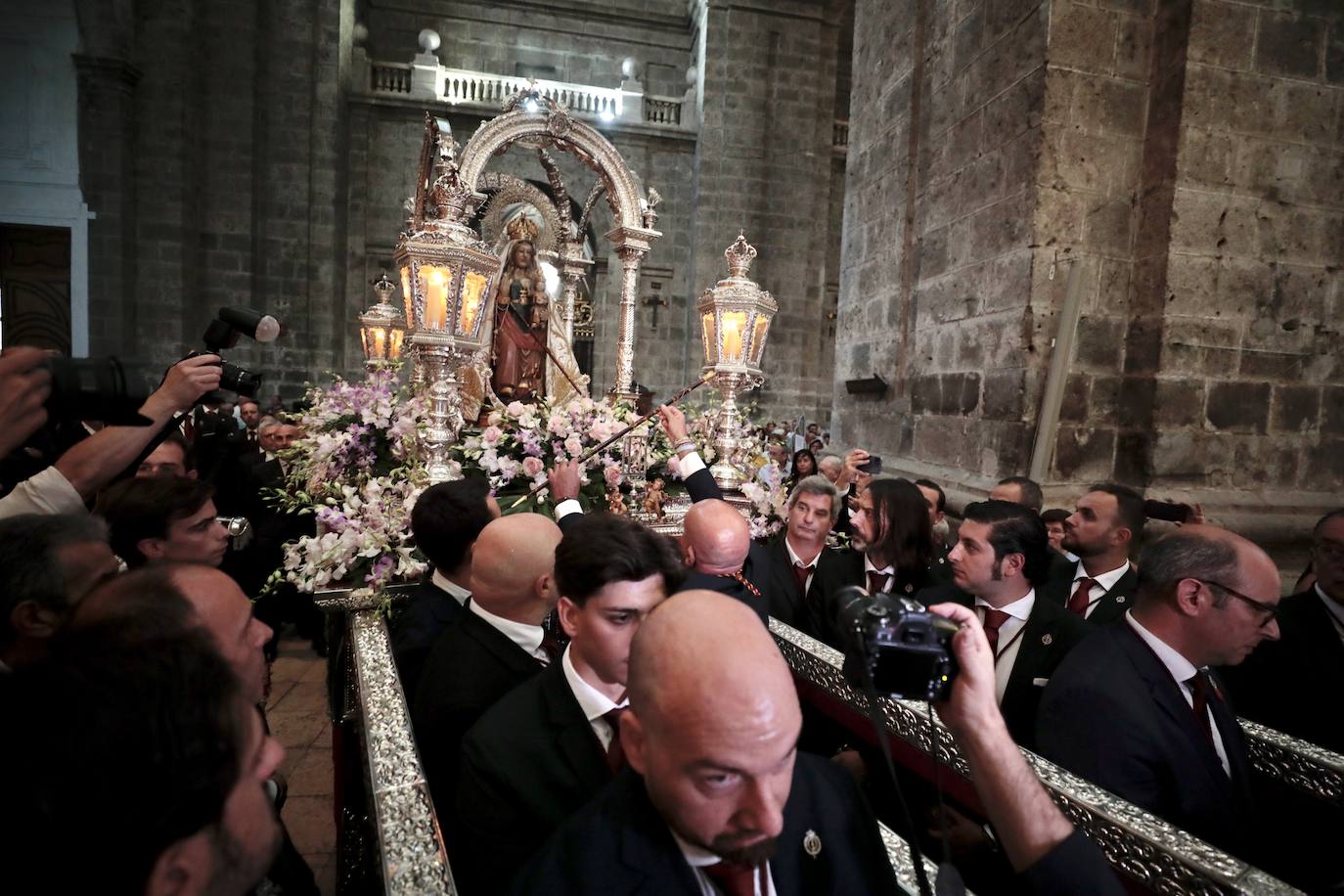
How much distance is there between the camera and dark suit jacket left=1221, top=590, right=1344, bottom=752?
262 cm

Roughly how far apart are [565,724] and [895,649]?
852mm

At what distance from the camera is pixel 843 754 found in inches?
113

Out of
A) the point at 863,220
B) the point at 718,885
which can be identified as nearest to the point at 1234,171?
the point at 863,220

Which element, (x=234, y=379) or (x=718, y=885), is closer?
(x=718, y=885)

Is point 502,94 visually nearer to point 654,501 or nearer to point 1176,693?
point 654,501

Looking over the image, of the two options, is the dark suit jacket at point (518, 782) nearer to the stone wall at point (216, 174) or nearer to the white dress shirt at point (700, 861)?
the white dress shirt at point (700, 861)

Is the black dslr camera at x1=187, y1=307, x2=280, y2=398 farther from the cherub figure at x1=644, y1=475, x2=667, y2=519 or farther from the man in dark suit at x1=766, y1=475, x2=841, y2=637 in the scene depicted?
the man in dark suit at x1=766, y1=475, x2=841, y2=637

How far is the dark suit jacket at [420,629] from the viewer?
2578 millimetres

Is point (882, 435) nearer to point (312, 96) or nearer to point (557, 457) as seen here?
point (557, 457)

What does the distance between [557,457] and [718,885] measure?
10.2ft

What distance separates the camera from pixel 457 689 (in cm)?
206

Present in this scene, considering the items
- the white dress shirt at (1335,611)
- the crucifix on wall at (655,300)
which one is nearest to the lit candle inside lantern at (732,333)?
the white dress shirt at (1335,611)

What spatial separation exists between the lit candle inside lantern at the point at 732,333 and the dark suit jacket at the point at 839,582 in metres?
1.75

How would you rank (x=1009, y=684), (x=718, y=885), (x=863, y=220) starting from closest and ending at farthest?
(x=718, y=885) < (x=1009, y=684) < (x=863, y=220)
